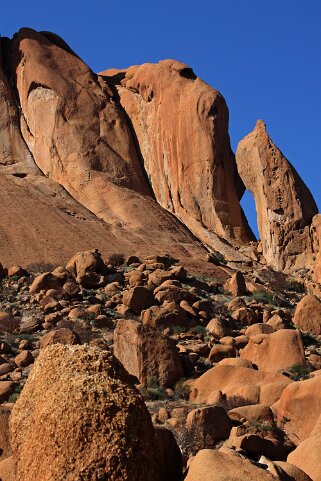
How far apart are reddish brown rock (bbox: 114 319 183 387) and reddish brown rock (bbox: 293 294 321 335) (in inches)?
271

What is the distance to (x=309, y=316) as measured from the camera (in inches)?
860

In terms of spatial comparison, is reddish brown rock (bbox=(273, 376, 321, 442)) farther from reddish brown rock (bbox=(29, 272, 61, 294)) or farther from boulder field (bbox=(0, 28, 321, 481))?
reddish brown rock (bbox=(29, 272, 61, 294))

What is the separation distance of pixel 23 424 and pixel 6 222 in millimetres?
28209

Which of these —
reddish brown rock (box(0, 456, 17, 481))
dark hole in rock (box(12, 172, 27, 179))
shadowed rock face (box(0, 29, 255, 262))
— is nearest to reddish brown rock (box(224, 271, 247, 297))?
shadowed rock face (box(0, 29, 255, 262))

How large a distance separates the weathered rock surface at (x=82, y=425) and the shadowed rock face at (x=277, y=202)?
3284cm

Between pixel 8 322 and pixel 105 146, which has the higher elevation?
pixel 105 146

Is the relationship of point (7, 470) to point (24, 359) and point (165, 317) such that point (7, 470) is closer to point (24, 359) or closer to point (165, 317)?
point (24, 359)

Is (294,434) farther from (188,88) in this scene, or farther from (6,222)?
(188,88)

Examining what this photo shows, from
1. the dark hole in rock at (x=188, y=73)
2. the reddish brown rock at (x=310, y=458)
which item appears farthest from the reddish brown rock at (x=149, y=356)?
the dark hole in rock at (x=188, y=73)

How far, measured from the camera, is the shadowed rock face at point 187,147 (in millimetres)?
44219

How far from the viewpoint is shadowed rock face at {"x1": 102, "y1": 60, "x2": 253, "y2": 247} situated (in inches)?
1741

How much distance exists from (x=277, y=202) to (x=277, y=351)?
25.1 metres

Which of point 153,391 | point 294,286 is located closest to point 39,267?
point 294,286

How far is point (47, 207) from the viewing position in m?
37.2
